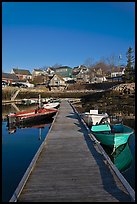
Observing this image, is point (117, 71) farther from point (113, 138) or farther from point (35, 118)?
point (113, 138)

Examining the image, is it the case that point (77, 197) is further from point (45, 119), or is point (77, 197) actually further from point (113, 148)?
point (45, 119)

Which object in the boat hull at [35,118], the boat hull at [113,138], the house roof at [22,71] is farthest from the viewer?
the house roof at [22,71]

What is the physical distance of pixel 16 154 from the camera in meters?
12.4

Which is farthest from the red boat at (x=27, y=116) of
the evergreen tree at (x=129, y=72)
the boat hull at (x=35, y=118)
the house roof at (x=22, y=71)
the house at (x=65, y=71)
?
the house at (x=65, y=71)

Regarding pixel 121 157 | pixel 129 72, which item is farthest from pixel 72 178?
pixel 129 72

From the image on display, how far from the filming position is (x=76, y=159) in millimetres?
7676

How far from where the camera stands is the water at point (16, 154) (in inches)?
328

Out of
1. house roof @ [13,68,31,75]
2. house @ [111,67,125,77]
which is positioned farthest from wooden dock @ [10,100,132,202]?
house roof @ [13,68,31,75]

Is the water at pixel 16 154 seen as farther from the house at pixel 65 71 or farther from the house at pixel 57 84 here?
the house at pixel 65 71

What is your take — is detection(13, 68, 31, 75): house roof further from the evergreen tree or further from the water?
the water

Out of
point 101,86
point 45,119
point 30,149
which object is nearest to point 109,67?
point 101,86

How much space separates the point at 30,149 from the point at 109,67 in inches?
3688

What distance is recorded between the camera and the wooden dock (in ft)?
15.9

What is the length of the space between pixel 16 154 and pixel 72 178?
7.12 m
